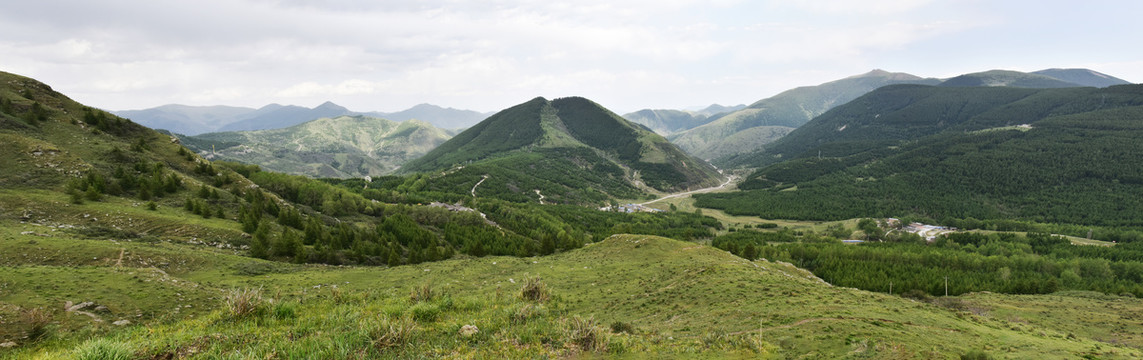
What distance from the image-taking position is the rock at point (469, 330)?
56.6ft

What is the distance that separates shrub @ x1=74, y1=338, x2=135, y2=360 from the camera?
10627mm

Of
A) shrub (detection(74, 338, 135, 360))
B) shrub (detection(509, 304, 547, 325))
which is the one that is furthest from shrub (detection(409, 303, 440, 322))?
shrub (detection(74, 338, 135, 360))

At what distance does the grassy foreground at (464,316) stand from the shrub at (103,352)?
0.05m

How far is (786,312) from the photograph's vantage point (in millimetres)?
28531

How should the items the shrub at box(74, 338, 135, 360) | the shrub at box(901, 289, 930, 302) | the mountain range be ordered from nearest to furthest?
the shrub at box(74, 338, 135, 360) → the mountain range → the shrub at box(901, 289, 930, 302)

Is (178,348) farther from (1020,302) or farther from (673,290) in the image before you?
(1020,302)

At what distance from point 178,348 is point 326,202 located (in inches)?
3816

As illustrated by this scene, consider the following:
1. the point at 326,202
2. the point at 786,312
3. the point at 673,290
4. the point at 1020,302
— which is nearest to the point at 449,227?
the point at 326,202

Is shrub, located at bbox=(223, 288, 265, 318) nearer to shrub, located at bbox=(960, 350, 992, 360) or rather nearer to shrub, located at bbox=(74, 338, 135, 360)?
shrub, located at bbox=(74, 338, 135, 360)

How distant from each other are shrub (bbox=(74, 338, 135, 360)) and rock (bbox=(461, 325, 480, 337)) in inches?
401

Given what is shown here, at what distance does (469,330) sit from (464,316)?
3.54 m

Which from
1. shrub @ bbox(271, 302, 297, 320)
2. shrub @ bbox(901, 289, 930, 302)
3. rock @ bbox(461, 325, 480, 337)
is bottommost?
shrub @ bbox(901, 289, 930, 302)

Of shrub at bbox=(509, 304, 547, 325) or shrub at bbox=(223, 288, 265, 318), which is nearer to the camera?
shrub at bbox=(223, 288, 265, 318)

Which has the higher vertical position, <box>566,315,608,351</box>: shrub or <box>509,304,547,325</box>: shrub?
<box>566,315,608,351</box>: shrub
